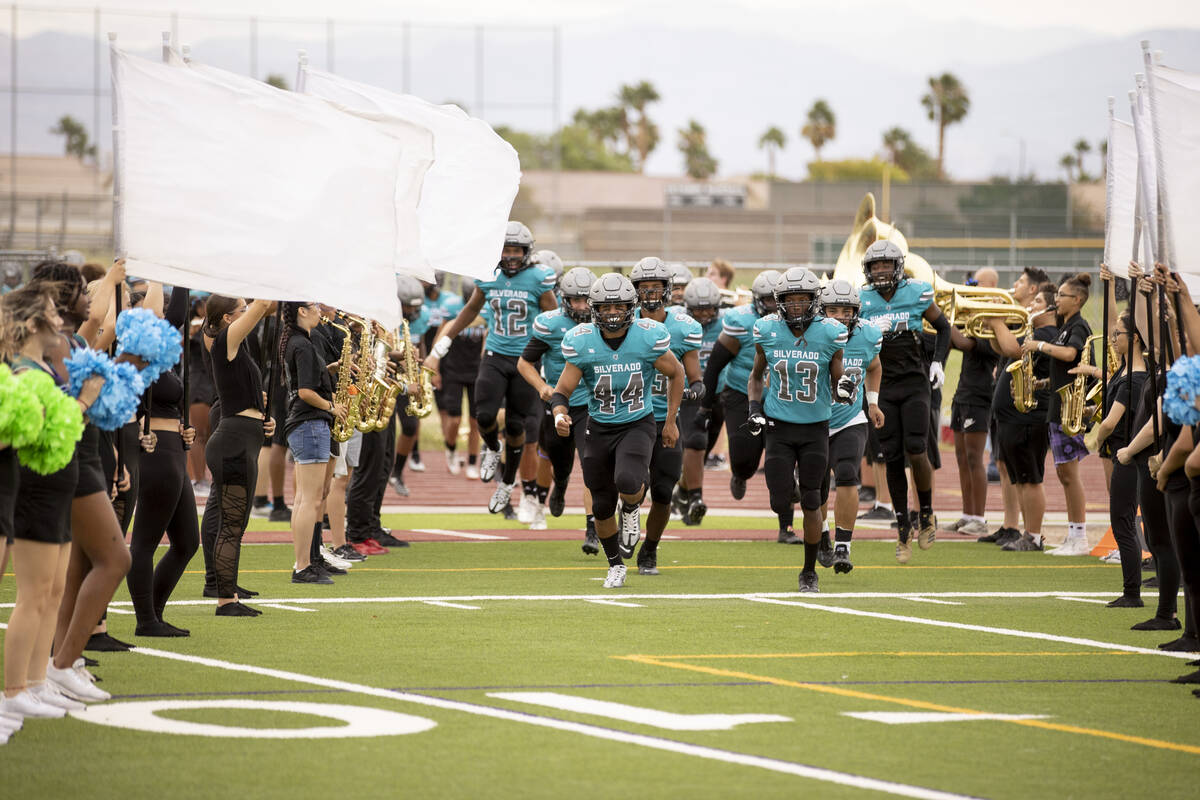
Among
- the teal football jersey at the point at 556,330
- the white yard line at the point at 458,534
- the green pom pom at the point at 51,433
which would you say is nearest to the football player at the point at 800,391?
the teal football jersey at the point at 556,330

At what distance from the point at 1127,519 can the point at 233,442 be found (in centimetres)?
555

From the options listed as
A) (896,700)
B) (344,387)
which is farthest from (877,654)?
(344,387)


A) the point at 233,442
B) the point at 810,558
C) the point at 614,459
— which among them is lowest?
the point at 810,558

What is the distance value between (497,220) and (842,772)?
8.10 metres

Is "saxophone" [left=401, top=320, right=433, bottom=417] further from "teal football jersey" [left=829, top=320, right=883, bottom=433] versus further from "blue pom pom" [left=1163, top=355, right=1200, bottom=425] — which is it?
"blue pom pom" [left=1163, top=355, right=1200, bottom=425]

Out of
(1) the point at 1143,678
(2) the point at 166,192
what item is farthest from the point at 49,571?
(1) the point at 1143,678

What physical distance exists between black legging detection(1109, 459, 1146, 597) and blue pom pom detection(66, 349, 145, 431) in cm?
598

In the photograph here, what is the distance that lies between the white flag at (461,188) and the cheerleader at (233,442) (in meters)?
3.47

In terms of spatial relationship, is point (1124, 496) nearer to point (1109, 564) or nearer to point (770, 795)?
point (1109, 564)

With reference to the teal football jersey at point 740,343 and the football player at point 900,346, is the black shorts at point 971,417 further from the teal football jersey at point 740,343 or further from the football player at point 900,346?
the teal football jersey at point 740,343

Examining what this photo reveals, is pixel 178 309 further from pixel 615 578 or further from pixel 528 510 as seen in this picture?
pixel 528 510

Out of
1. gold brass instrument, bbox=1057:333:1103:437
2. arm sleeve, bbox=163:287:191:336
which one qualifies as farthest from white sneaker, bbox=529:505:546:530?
arm sleeve, bbox=163:287:191:336

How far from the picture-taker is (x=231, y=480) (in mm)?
9859

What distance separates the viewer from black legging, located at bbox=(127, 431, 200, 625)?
8.71 metres
